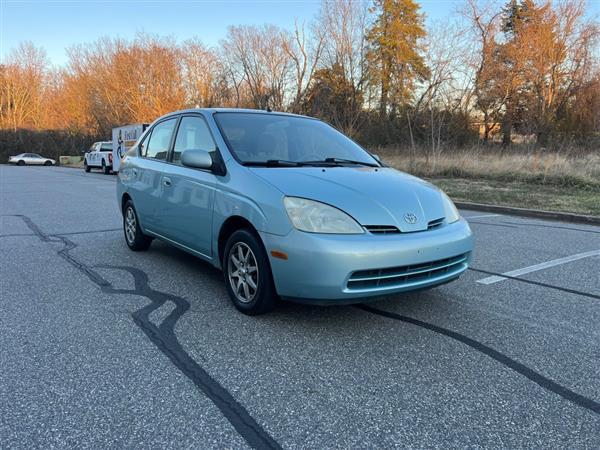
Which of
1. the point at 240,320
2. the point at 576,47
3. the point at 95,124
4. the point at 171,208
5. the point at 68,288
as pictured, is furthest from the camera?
the point at 95,124

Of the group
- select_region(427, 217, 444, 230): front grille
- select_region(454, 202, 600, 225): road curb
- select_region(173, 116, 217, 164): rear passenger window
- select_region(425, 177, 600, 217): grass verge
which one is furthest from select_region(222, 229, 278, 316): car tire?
select_region(425, 177, 600, 217): grass verge

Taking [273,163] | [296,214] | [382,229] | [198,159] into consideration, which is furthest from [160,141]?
[382,229]

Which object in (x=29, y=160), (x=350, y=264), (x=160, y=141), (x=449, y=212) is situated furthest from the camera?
(x=29, y=160)

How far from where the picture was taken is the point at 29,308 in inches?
151

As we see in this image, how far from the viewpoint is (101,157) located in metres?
27.0

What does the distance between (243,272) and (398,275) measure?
1.22 metres

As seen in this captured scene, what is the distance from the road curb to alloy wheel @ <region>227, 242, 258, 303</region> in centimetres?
787

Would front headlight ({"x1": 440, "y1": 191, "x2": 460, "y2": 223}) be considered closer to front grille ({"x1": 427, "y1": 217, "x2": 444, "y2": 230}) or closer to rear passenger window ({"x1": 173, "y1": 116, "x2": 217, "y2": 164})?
front grille ({"x1": 427, "y1": 217, "x2": 444, "y2": 230})

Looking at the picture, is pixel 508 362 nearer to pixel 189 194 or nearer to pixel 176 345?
pixel 176 345

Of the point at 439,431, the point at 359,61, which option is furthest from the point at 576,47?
the point at 439,431

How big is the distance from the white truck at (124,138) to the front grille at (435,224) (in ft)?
66.1

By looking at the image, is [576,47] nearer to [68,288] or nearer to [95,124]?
[68,288]

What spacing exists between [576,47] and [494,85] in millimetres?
5063

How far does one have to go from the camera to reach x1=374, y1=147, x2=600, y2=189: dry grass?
46.3 ft
